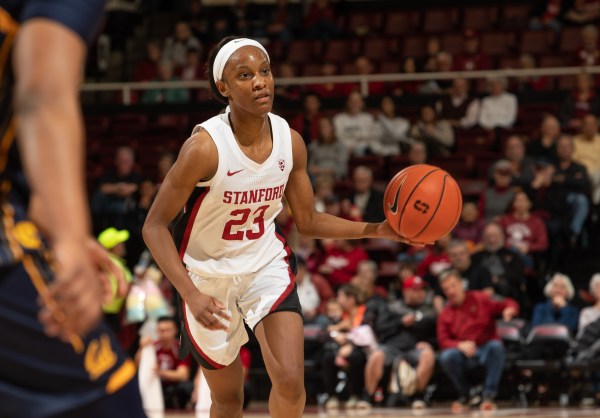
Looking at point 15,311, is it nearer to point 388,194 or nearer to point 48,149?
point 48,149

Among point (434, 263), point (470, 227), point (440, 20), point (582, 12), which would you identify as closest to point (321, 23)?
point (440, 20)

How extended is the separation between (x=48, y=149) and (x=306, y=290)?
9.07 m

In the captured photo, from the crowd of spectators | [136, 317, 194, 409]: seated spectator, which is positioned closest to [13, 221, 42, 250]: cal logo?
[136, 317, 194, 409]: seated spectator

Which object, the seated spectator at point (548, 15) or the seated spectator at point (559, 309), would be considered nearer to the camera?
the seated spectator at point (559, 309)

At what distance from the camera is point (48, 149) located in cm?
175

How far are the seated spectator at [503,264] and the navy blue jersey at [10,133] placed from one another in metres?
8.74

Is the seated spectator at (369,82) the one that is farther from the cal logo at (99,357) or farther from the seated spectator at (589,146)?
the cal logo at (99,357)

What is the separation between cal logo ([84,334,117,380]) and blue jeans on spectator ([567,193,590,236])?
32.5 feet

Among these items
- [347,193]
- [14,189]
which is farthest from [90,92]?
[14,189]

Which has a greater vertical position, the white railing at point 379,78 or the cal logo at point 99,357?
the cal logo at point 99,357

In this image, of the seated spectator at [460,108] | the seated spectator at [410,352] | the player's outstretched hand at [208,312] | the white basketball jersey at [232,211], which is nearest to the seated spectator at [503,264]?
the seated spectator at [410,352]

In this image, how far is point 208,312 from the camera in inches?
163

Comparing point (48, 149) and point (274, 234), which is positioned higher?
point (48, 149)

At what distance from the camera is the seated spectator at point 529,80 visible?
1385 cm
